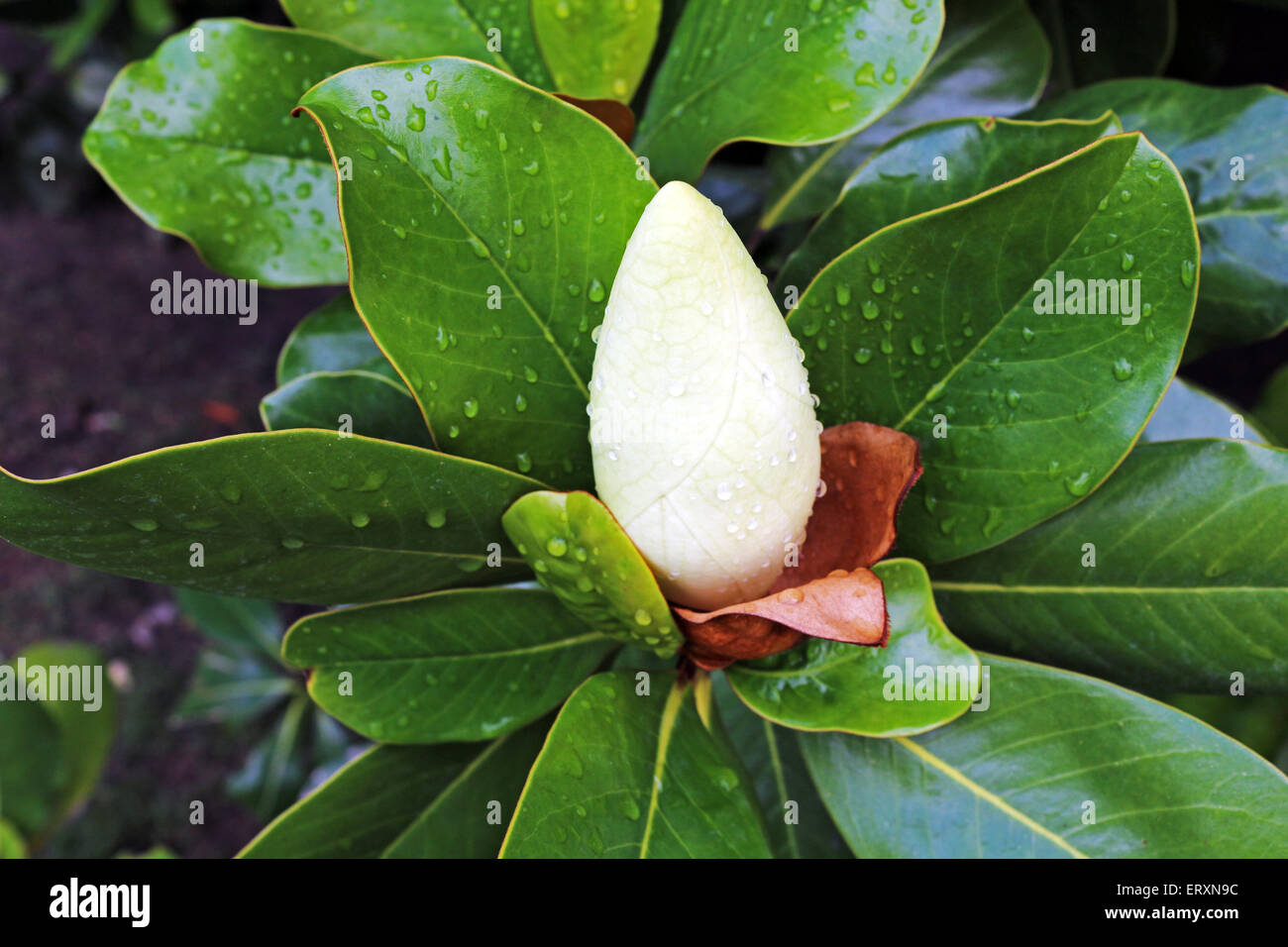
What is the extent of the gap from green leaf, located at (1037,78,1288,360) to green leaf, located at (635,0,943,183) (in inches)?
11.2

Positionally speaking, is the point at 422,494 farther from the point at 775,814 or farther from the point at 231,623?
the point at 231,623

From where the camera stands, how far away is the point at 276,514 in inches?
25.4

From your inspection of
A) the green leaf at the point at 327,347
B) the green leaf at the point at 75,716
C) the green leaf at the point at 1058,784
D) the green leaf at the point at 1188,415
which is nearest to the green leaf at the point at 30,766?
the green leaf at the point at 75,716

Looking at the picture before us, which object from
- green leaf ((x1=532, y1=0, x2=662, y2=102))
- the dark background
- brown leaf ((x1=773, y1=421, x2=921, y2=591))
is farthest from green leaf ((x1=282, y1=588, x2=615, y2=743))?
the dark background

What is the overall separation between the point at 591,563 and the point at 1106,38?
1049mm

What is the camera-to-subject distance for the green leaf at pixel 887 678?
2.17ft

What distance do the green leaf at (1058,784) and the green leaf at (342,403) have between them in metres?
0.50

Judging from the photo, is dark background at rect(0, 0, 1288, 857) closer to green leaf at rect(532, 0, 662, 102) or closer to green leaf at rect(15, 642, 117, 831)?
green leaf at rect(15, 642, 117, 831)

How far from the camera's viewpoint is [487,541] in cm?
75

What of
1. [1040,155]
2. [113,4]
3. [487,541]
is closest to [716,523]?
[487,541]

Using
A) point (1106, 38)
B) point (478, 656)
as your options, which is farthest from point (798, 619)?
point (1106, 38)

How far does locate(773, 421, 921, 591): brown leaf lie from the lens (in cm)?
71

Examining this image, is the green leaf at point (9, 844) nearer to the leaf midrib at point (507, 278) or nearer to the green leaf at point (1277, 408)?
the leaf midrib at point (507, 278)

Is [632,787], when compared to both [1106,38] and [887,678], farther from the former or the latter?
[1106,38]
